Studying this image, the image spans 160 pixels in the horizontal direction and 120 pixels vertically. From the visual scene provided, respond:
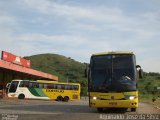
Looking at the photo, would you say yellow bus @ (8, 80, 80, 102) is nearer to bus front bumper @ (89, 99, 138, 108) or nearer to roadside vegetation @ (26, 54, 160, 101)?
bus front bumper @ (89, 99, 138, 108)

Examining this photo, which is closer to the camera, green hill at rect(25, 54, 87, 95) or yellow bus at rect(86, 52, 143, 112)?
yellow bus at rect(86, 52, 143, 112)

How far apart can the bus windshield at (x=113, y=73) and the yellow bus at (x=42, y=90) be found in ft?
88.9

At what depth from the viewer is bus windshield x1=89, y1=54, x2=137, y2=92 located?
20.7m

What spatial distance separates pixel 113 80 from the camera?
2088 cm

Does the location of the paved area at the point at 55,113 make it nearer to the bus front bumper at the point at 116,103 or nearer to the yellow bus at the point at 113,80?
the bus front bumper at the point at 116,103

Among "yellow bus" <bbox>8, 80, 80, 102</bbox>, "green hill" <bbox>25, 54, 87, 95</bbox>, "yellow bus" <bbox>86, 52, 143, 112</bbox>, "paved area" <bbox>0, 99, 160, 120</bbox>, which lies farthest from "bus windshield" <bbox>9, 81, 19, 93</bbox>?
"green hill" <bbox>25, 54, 87, 95</bbox>

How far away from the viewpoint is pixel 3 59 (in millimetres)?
48938

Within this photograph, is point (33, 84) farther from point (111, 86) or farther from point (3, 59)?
point (111, 86)

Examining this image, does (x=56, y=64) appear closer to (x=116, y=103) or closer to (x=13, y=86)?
(x=13, y=86)

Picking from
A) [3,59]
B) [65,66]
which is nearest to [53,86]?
[3,59]

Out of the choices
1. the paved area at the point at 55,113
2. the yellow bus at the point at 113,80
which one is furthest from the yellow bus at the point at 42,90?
the yellow bus at the point at 113,80

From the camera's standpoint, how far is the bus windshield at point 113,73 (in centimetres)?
2073

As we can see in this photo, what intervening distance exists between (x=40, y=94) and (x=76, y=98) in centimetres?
510

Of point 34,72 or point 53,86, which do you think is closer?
point 53,86
